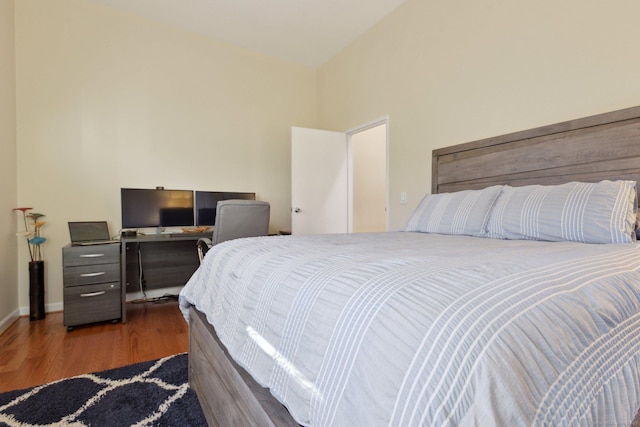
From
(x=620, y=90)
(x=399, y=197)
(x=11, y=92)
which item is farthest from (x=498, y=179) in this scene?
(x=11, y=92)

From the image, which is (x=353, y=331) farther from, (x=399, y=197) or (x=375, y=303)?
(x=399, y=197)

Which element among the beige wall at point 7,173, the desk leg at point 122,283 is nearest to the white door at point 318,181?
the desk leg at point 122,283

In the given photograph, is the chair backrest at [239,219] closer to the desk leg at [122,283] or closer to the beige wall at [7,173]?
the desk leg at [122,283]

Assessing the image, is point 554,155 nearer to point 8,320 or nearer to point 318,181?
point 318,181

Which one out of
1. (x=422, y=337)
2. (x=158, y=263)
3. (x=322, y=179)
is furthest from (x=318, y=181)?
(x=422, y=337)

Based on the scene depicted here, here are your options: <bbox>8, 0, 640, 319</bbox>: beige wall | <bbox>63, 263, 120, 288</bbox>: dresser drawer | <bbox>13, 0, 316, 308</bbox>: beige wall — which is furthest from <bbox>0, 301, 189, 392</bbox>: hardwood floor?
<bbox>13, 0, 316, 308</bbox>: beige wall

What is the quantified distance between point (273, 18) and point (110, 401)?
3.43m

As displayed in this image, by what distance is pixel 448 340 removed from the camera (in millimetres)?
466

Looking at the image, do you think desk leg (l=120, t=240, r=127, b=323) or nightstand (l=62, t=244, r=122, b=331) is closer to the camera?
nightstand (l=62, t=244, r=122, b=331)

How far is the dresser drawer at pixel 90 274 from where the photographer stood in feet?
8.12

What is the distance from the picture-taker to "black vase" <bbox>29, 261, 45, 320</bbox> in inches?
105

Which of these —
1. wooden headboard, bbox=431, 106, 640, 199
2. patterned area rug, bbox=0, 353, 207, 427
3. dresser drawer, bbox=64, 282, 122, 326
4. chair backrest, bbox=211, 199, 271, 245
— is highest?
wooden headboard, bbox=431, 106, 640, 199

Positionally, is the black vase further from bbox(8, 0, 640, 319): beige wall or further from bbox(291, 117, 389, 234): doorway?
bbox(291, 117, 389, 234): doorway

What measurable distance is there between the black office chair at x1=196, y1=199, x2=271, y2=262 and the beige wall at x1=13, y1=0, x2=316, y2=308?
1.20 m
